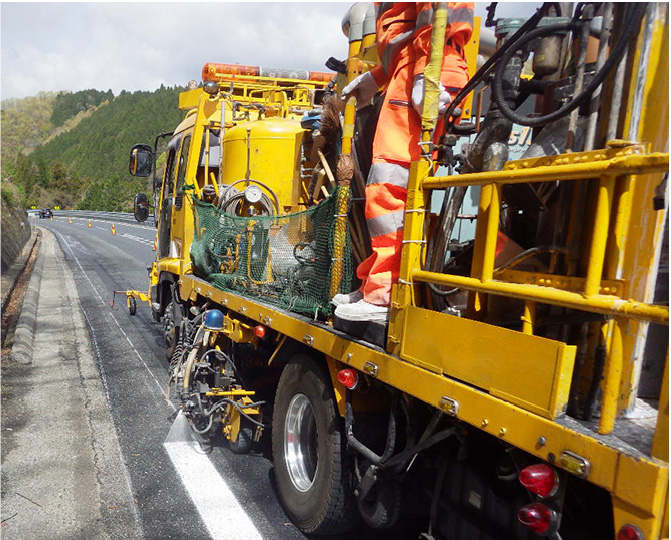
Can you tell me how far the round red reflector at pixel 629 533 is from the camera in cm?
142

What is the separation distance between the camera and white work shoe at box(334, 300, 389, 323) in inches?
100

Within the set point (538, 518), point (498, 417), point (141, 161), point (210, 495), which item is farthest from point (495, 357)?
point (141, 161)

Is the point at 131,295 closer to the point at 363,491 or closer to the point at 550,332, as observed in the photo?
the point at 363,491

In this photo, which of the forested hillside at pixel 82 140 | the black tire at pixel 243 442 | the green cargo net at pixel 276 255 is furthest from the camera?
the forested hillside at pixel 82 140

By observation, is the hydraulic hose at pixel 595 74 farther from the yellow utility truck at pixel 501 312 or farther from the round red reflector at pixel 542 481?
the round red reflector at pixel 542 481

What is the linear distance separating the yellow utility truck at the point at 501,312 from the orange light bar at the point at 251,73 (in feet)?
11.3

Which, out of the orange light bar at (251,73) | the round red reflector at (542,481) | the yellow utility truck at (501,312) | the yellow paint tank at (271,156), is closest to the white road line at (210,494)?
the yellow utility truck at (501,312)

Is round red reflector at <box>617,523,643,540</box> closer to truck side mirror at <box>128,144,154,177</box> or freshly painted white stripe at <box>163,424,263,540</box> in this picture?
freshly painted white stripe at <box>163,424,263,540</box>

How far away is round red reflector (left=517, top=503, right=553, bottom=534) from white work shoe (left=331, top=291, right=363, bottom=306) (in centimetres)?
138

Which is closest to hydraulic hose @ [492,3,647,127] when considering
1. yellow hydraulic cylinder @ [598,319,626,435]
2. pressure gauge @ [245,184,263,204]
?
yellow hydraulic cylinder @ [598,319,626,435]

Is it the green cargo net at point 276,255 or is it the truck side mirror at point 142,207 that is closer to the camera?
the green cargo net at point 276,255

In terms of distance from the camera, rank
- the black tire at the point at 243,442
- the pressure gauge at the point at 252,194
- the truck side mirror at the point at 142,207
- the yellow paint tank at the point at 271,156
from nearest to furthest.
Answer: the black tire at the point at 243,442
the pressure gauge at the point at 252,194
the yellow paint tank at the point at 271,156
the truck side mirror at the point at 142,207

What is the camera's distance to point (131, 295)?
27.3 ft

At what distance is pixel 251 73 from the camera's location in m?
7.08
